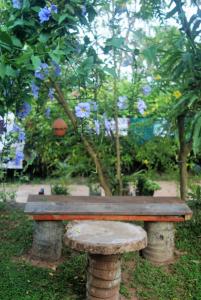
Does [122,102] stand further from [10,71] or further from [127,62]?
[10,71]

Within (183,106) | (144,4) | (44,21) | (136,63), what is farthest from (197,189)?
(44,21)

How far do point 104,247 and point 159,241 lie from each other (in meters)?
1.06

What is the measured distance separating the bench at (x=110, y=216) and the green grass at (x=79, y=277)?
14 centimetres

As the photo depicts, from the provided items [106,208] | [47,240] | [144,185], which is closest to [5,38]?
[106,208]

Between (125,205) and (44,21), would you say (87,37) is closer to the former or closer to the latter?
(44,21)

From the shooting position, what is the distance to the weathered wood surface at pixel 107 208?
3.03m

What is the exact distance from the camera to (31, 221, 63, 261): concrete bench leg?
313cm

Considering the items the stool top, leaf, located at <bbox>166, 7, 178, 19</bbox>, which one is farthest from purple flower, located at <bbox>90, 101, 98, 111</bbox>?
the stool top

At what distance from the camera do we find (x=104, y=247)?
2.24 m

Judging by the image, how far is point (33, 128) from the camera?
15.6 feet

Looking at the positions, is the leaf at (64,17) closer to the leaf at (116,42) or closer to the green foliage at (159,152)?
the leaf at (116,42)

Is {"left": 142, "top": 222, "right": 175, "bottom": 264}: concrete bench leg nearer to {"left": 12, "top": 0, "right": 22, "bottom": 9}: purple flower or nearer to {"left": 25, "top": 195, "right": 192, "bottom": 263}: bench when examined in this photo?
{"left": 25, "top": 195, "right": 192, "bottom": 263}: bench

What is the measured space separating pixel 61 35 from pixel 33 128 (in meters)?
2.29

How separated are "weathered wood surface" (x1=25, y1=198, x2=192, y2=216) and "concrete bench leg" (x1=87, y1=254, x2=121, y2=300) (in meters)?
0.55
